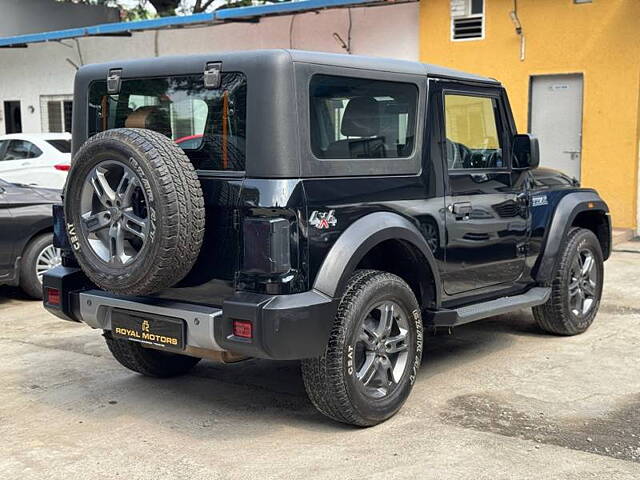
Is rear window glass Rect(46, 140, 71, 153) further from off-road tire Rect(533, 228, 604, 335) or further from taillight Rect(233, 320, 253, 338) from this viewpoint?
taillight Rect(233, 320, 253, 338)

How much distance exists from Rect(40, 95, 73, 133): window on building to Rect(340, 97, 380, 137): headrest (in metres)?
16.0

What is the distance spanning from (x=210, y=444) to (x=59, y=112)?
16957 mm

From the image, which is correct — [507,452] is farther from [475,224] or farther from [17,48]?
[17,48]

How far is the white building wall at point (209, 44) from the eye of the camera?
14.0m

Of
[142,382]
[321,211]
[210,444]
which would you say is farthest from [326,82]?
[142,382]

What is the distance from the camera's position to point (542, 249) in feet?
19.8

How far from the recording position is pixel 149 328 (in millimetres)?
4434

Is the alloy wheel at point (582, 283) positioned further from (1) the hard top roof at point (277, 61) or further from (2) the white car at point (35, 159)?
(2) the white car at point (35, 159)

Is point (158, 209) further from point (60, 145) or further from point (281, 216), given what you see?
point (60, 145)

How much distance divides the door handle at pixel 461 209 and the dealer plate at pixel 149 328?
1883 mm

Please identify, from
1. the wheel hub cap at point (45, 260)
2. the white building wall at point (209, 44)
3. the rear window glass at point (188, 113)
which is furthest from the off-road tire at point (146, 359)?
the white building wall at point (209, 44)

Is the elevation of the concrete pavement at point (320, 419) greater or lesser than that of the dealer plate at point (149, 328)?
lesser

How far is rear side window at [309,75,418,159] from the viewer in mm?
4344

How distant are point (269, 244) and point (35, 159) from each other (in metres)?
10.6
